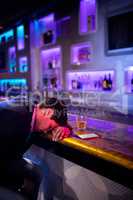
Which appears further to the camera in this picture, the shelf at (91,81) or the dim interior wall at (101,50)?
the shelf at (91,81)

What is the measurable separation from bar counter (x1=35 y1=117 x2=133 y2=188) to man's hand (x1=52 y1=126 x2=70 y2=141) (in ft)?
0.12

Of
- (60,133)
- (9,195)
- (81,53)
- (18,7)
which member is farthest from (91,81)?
(9,195)

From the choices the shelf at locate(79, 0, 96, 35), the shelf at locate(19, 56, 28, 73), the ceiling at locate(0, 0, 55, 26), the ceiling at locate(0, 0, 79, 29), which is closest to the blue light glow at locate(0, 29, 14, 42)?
the shelf at locate(19, 56, 28, 73)

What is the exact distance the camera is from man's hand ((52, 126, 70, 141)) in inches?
61.7

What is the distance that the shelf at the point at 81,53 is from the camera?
405 centimetres

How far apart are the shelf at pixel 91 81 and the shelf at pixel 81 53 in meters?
0.21


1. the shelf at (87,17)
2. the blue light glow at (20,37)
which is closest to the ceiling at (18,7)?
the shelf at (87,17)

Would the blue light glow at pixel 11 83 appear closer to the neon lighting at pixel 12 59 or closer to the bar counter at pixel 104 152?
the neon lighting at pixel 12 59

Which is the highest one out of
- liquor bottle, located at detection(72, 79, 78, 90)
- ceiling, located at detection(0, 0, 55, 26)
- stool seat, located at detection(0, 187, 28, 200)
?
ceiling, located at detection(0, 0, 55, 26)

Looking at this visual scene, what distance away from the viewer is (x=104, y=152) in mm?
1246

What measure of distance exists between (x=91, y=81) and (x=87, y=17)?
1.14 metres

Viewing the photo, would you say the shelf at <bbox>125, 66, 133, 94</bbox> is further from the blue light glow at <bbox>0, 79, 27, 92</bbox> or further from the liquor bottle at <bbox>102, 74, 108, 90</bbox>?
the blue light glow at <bbox>0, 79, 27, 92</bbox>

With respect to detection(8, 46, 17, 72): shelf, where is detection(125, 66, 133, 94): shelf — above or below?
below

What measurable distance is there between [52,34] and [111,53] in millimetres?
1697
